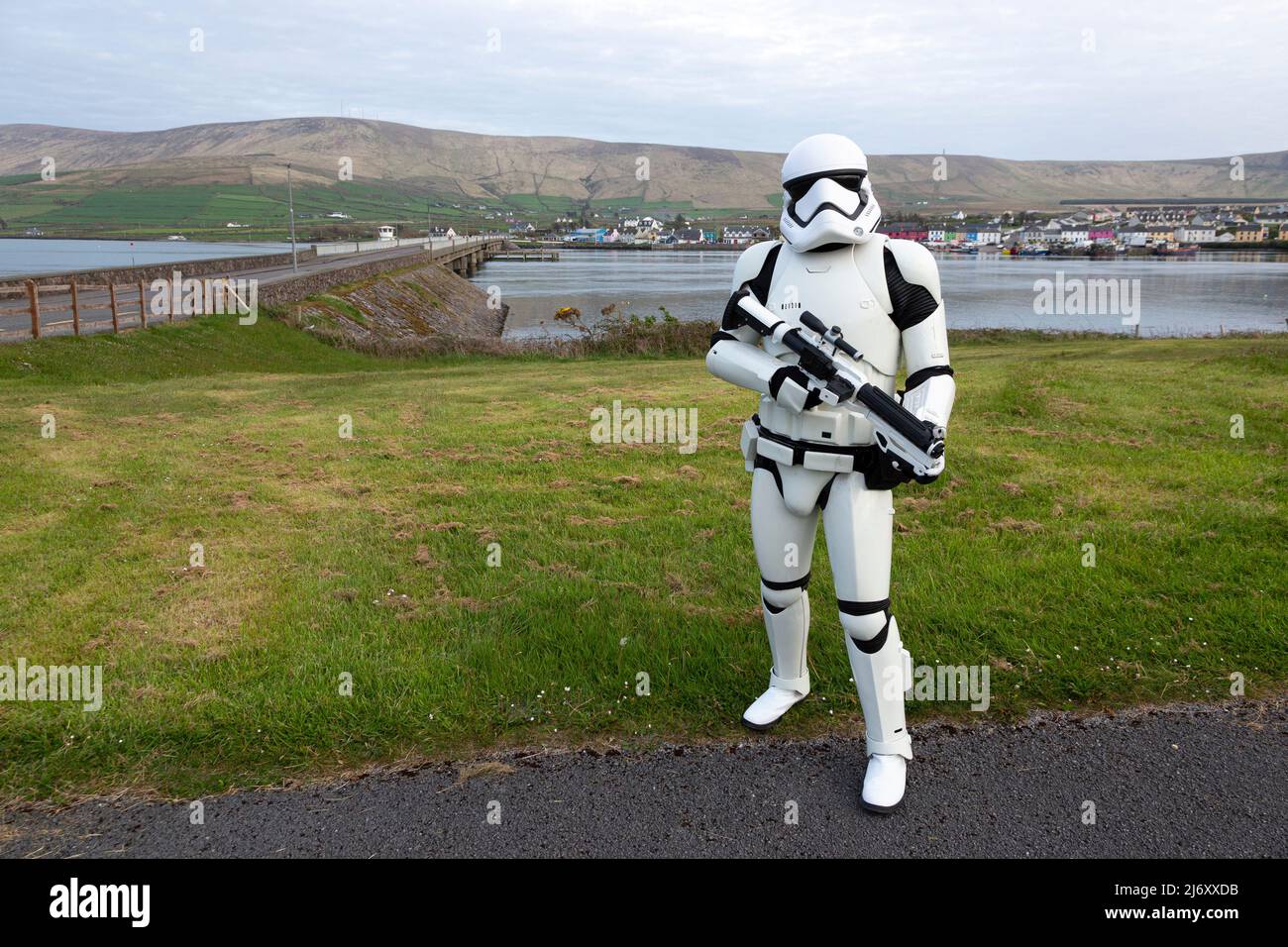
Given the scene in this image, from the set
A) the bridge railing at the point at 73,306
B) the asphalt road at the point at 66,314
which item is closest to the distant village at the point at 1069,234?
the asphalt road at the point at 66,314

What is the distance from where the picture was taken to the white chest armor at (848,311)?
410 cm

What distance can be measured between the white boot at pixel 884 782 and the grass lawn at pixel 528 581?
59cm

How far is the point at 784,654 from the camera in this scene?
4.77 meters

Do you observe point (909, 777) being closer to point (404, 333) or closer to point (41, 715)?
point (41, 715)

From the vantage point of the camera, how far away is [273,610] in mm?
5938

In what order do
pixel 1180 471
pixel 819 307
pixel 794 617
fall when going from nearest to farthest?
pixel 819 307
pixel 794 617
pixel 1180 471

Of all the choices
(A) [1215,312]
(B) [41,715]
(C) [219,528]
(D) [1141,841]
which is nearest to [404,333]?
(C) [219,528]

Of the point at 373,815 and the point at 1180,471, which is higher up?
the point at 1180,471

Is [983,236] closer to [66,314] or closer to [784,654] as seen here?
[66,314]

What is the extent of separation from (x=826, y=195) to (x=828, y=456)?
1245mm

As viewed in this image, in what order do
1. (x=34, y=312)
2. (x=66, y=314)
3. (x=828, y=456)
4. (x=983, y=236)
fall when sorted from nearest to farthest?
(x=828, y=456), (x=34, y=312), (x=66, y=314), (x=983, y=236)

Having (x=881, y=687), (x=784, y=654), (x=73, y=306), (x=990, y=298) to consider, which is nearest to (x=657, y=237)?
(x=990, y=298)

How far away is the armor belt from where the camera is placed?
13.6ft

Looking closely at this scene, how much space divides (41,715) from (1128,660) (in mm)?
6281
